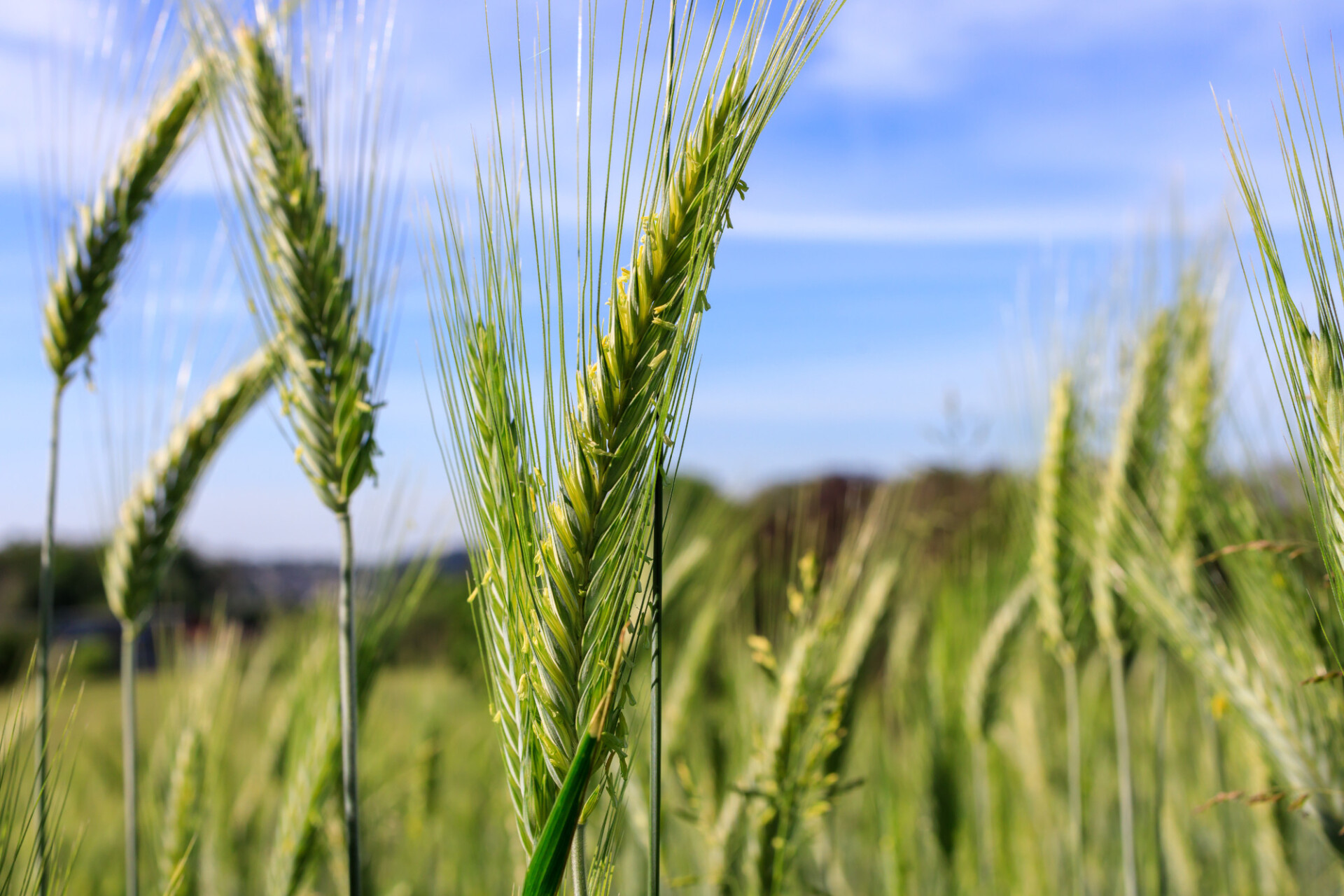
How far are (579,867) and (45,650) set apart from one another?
1.34m

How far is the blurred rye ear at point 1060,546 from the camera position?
2369 millimetres

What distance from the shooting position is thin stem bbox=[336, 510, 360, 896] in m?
1.31

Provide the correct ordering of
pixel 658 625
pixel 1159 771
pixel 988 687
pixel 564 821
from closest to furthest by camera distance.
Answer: pixel 564 821 < pixel 658 625 < pixel 1159 771 < pixel 988 687

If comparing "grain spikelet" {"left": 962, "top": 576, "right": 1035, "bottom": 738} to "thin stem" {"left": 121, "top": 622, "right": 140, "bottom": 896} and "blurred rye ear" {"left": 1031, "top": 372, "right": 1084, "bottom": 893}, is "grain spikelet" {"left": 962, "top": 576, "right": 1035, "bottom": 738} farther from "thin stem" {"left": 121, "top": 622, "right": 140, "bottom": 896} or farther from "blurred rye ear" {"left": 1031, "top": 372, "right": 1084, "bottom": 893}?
"thin stem" {"left": 121, "top": 622, "right": 140, "bottom": 896}

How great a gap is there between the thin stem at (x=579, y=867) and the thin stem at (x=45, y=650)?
977 millimetres

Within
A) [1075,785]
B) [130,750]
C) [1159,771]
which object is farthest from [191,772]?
[1159,771]

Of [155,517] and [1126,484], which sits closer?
[155,517]

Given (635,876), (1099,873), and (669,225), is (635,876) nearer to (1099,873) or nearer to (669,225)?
(1099,873)

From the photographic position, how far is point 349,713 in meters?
1.34

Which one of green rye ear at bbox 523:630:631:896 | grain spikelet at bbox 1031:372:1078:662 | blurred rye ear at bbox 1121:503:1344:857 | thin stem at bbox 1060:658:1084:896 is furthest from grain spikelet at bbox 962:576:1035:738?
green rye ear at bbox 523:630:631:896

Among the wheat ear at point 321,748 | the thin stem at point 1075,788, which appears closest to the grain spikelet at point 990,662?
the thin stem at point 1075,788

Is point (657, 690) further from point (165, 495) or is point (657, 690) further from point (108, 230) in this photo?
point (108, 230)

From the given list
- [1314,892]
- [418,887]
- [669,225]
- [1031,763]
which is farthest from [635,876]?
[669,225]

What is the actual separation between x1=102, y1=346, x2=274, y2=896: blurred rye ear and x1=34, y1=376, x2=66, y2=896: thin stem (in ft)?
0.44
